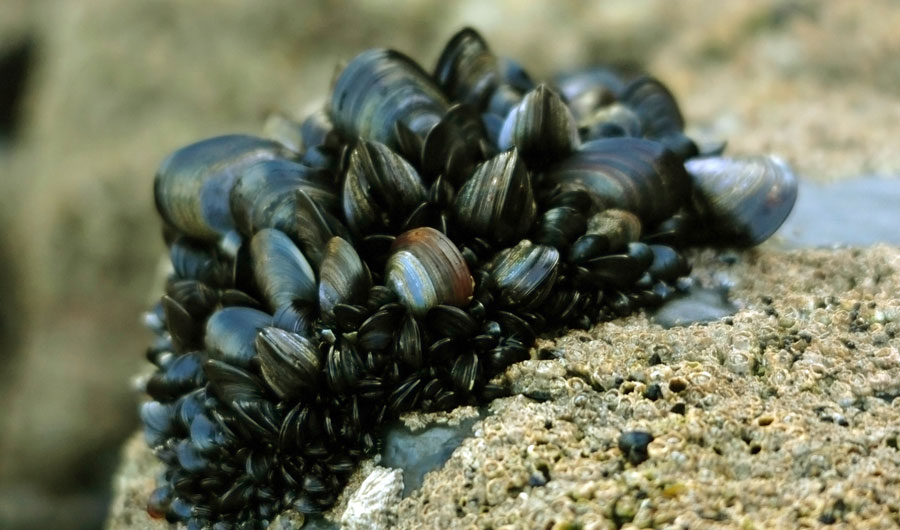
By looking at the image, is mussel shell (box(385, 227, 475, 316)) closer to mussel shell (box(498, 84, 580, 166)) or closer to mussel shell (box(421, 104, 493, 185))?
mussel shell (box(421, 104, 493, 185))

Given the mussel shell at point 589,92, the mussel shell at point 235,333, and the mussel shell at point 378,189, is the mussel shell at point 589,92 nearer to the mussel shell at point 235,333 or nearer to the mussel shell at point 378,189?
the mussel shell at point 378,189

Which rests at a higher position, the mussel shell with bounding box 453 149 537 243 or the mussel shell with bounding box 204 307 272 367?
the mussel shell with bounding box 453 149 537 243

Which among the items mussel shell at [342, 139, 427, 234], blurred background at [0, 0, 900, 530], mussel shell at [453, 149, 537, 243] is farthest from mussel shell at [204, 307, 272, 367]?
blurred background at [0, 0, 900, 530]

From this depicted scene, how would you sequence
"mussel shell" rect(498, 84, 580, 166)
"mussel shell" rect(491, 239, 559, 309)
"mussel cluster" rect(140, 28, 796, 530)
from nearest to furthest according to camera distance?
1. "mussel cluster" rect(140, 28, 796, 530)
2. "mussel shell" rect(491, 239, 559, 309)
3. "mussel shell" rect(498, 84, 580, 166)

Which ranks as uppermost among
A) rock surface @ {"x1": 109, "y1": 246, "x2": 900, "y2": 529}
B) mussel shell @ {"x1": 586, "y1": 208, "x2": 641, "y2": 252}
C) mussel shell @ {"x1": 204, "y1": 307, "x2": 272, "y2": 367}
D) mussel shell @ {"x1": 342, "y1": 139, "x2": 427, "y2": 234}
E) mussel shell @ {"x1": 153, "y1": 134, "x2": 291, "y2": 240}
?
mussel shell @ {"x1": 153, "y1": 134, "x2": 291, "y2": 240}

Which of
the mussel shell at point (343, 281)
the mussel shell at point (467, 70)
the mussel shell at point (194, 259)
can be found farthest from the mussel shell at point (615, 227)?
the mussel shell at point (194, 259)

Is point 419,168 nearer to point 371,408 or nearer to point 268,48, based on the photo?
point 371,408

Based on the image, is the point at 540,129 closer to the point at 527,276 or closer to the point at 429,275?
the point at 527,276

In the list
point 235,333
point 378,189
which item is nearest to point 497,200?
point 378,189
